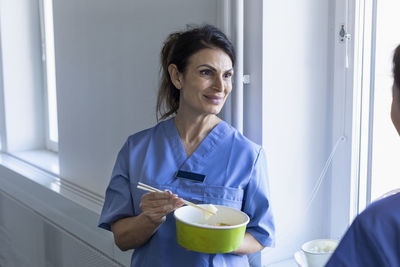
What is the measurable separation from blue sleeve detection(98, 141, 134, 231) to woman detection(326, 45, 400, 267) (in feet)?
2.29

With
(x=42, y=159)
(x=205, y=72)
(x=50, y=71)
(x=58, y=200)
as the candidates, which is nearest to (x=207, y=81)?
(x=205, y=72)

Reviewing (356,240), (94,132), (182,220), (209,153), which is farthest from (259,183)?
(94,132)

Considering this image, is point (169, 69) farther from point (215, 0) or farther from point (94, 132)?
point (94, 132)

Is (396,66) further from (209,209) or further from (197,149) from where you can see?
(197,149)

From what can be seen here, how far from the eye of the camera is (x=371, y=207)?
72 cm

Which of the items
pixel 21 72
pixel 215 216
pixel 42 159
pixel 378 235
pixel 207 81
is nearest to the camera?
pixel 378 235

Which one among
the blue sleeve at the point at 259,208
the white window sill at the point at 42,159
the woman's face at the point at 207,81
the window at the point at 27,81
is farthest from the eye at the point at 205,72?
the window at the point at 27,81

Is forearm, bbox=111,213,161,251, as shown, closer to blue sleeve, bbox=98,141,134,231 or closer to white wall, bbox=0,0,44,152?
blue sleeve, bbox=98,141,134,231

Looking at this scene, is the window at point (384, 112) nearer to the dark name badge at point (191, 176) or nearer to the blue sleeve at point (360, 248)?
the dark name badge at point (191, 176)

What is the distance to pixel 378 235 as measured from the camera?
71 centimetres

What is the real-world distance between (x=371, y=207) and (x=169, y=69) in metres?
0.76

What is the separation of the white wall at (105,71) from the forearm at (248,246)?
0.66 m

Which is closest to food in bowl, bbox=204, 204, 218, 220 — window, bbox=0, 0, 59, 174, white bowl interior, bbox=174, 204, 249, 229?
white bowl interior, bbox=174, 204, 249, 229

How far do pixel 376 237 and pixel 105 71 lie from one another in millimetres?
1519
